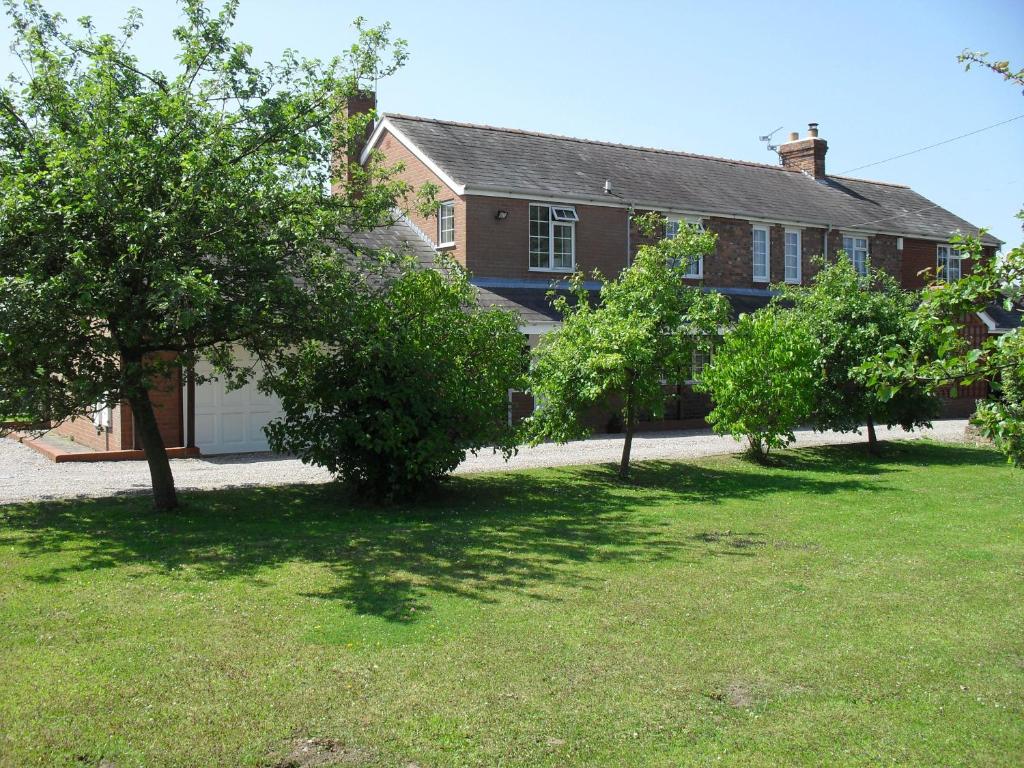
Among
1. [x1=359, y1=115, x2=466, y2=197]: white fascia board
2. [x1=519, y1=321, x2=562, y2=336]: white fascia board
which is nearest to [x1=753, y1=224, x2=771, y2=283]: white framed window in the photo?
[x1=519, y1=321, x2=562, y2=336]: white fascia board

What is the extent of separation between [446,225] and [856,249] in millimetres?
14779

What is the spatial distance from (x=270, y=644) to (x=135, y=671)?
0.96 metres

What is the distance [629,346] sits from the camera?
1455 cm

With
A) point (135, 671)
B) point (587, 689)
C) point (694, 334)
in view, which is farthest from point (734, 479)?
point (135, 671)

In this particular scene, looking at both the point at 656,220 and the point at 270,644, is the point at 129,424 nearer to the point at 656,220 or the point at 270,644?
the point at 656,220

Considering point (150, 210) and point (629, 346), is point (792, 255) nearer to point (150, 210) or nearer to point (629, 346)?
point (629, 346)

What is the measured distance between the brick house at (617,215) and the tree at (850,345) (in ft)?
9.05

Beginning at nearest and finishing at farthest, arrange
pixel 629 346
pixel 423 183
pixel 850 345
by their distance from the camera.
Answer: pixel 629 346 → pixel 850 345 → pixel 423 183

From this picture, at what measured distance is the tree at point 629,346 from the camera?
14719mm

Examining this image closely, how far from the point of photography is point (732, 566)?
927 cm

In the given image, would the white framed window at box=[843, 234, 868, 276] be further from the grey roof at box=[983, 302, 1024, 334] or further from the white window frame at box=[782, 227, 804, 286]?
the grey roof at box=[983, 302, 1024, 334]

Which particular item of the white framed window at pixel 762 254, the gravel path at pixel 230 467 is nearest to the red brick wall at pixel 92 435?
the gravel path at pixel 230 467

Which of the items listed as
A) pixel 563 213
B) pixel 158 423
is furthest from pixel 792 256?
pixel 158 423

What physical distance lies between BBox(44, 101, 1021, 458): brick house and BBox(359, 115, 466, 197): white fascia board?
0.16ft
